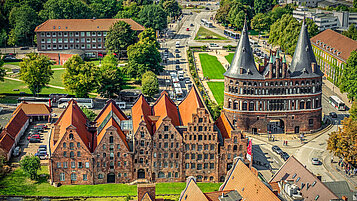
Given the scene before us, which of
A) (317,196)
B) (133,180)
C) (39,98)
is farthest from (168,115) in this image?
(39,98)

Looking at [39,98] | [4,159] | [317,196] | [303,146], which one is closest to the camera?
[317,196]

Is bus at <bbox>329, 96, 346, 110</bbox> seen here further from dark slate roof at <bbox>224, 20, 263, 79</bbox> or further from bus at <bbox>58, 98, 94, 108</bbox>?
bus at <bbox>58, 98, 94, 108</bbox>

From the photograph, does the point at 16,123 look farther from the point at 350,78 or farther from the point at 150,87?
the point at 350,78

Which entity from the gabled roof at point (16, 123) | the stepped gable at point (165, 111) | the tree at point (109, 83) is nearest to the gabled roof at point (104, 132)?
the stepped gable at point (165, 111)

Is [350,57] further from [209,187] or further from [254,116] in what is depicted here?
[209,187]

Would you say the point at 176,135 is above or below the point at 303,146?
above
